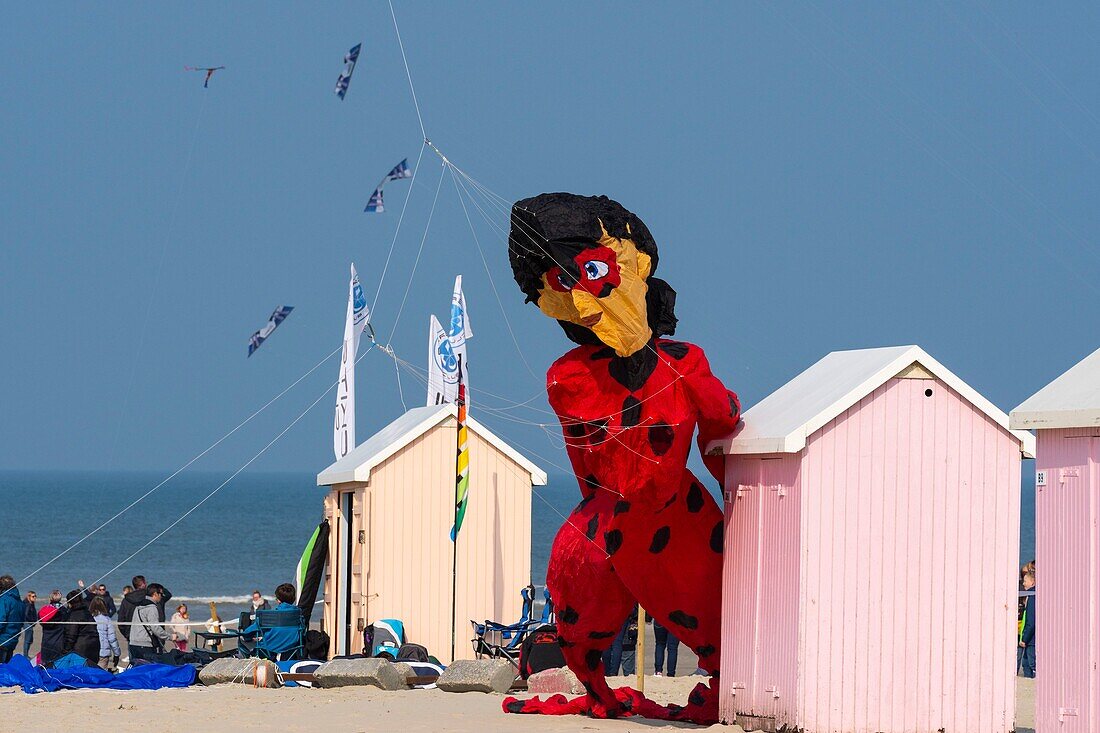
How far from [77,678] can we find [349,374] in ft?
21.8

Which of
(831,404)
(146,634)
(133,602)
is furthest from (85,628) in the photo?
(831,404)

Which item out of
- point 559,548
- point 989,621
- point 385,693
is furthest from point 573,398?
point 385,693

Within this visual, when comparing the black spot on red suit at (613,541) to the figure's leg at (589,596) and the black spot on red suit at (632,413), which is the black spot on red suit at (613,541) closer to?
the figure's leg at (589,596)

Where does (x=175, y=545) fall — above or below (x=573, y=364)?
below

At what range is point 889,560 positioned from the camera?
10.7 meters

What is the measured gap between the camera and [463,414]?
16578 millimetres

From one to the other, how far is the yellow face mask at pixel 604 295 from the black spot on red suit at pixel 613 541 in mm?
1370

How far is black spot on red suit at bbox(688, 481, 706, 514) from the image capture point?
38.3 ft

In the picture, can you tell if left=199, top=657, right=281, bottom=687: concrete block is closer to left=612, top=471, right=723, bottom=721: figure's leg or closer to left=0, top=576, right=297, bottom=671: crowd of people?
left=0, top=576, right=297, bottom=671: crowd of people

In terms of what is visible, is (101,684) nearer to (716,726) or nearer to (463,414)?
(463,414)

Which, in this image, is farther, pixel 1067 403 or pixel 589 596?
pixel 589 596

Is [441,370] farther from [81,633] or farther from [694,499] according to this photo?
[694,499]

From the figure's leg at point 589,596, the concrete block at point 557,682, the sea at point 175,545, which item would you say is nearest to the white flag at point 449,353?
the concrete block at point 557,682

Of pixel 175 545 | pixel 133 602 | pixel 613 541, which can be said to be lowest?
pixel 175 545
